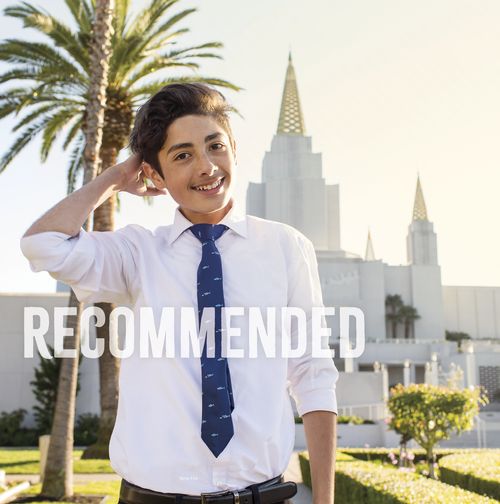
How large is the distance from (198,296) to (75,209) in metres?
0.42

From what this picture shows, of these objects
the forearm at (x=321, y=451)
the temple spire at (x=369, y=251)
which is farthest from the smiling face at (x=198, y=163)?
the temple spire at (x=369, y=251)

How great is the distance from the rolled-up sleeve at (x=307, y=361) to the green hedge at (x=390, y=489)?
4.90 meters

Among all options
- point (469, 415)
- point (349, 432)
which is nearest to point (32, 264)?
point (469, 415)

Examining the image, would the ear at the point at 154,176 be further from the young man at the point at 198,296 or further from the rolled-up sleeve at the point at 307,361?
the rolled-up sleeve at the point at 307,361

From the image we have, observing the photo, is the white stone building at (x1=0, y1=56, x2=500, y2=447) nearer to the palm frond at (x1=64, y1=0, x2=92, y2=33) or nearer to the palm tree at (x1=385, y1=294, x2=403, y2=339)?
the palm tree at (x1=385, y1=294, x2=403, y2=339)

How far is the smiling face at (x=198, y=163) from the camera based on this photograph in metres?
1.93

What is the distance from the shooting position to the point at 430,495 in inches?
268

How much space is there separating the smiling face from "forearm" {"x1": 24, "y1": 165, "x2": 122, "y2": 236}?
19 cm

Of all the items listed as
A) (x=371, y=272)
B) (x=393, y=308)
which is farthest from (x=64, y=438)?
(x=393, y=308)

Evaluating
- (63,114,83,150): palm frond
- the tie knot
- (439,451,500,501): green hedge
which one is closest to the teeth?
the tie knot

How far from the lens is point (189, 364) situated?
183 cm

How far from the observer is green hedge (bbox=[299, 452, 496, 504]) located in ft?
21.8

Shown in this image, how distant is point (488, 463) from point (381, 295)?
141 feet

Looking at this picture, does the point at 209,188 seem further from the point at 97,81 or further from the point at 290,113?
the point at 290,113
